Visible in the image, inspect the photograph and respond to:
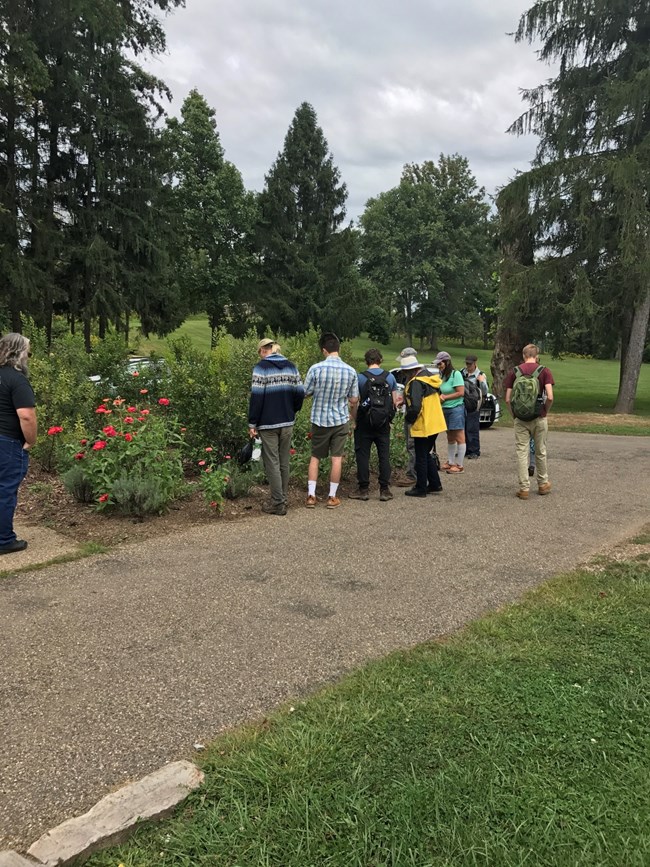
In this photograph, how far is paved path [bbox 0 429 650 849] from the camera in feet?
8.57

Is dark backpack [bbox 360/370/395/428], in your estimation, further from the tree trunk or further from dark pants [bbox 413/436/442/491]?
the tree trunk

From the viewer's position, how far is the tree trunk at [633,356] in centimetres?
2039

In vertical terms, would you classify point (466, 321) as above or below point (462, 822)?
above

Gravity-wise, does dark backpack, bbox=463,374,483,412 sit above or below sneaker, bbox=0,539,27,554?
above

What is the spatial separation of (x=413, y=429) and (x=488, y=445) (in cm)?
572

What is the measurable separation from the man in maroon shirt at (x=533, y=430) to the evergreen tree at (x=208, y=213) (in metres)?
32.5

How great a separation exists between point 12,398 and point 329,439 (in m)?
3.37

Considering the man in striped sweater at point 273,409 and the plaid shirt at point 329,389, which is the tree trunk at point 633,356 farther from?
the man in striped sweater at point 273,409

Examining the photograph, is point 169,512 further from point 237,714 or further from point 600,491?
point 600,491

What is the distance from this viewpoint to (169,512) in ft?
20.7

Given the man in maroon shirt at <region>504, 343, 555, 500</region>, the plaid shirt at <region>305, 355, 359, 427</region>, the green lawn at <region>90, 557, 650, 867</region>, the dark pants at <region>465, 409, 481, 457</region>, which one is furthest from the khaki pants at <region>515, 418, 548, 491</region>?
the green lawn at <region>90, 557, 650, 867</region>

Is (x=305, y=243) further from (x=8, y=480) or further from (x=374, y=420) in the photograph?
(x=8, y=480)

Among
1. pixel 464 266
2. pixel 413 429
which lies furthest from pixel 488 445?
pixel 464 266

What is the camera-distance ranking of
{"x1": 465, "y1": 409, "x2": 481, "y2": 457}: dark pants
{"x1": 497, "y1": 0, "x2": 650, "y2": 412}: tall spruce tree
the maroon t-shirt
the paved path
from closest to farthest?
the paved path < the maroon t-shirt < {"x1": 465, "y1": 409, "x2": 481, "y2": 457}: dark pants < {"x1": 497, "y1": 0, "x2": 650, "y2": 412}: tall spruce tree
